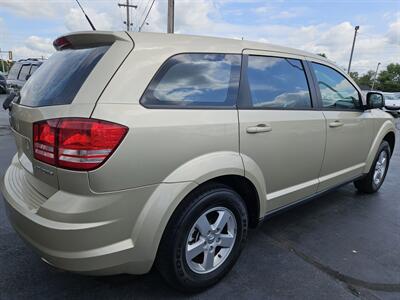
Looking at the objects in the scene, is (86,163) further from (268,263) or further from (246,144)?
(268,263)

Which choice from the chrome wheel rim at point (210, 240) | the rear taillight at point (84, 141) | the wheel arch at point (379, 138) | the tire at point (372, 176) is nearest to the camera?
the rear taillight at point (84, 141)

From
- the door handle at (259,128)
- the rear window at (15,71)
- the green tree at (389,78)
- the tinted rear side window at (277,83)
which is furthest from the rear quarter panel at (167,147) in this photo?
the green tree at (389,78)

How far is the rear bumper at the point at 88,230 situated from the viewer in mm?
1788

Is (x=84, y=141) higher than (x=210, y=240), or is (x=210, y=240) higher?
(x=84, y=141)

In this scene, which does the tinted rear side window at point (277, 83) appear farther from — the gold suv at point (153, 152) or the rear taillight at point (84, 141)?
the rear taillight at point (84, 141)

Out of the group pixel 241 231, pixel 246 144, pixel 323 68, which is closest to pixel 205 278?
pixel 241 231

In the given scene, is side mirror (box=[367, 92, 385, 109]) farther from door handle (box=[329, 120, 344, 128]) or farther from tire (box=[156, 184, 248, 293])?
tire (box=[156, 184, 248, 293])

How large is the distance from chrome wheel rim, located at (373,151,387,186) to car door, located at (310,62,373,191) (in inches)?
24.8

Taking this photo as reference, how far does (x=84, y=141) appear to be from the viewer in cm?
176

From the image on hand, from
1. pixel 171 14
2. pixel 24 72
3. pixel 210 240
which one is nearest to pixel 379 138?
pixel 210 240

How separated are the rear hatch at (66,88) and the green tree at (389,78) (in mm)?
74857

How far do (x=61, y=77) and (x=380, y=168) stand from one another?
436 cm

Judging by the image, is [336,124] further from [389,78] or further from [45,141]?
[389,78]

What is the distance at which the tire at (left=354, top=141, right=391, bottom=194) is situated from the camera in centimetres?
444
